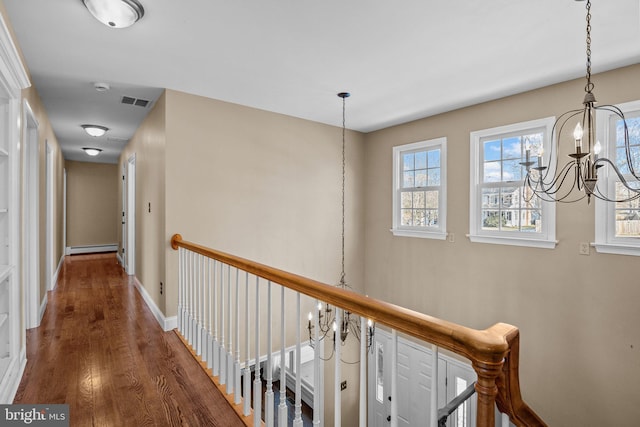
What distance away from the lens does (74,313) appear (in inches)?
142

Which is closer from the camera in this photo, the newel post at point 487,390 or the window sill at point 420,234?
the newel post at point 487,390

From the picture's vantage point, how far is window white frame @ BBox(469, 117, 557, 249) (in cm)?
329

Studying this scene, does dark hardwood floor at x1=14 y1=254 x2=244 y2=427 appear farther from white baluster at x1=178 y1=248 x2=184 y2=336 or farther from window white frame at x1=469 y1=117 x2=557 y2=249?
window white frame at x1=469 y1=117 x2=557 y2=249

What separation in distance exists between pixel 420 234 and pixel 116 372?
12.0 ft

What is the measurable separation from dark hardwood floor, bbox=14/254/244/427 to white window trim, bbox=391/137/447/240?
124 inches

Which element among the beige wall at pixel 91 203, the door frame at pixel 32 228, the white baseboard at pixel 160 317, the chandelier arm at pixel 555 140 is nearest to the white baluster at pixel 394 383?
the white baseboard at pixel 160 317

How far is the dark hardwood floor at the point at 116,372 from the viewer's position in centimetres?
192

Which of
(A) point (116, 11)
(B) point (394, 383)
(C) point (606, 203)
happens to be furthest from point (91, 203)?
(C) point (606, 203)

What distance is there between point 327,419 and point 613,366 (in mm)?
3566

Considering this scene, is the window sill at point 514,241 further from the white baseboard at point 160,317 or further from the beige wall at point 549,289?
the white baseboard at point 160,317

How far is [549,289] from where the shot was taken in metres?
3.28

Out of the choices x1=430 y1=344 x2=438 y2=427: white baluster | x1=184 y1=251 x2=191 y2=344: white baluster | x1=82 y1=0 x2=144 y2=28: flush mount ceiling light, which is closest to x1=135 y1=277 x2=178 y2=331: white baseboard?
x1=184 y1=251 x2=191 y2=344: white baluster

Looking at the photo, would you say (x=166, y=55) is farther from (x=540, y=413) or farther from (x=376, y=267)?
(x=540, y=413)

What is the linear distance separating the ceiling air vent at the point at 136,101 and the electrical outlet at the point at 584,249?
15.5 ft
